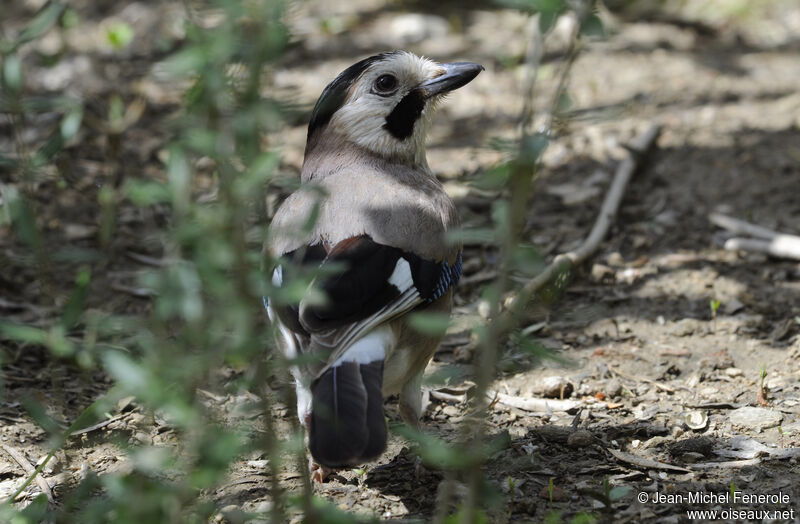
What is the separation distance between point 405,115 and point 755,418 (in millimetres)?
2019

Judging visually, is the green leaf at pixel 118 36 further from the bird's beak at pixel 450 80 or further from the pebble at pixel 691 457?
the pebble at pixel 691 457

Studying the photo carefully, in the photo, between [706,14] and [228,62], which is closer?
[228,62]

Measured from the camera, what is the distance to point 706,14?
9.05m

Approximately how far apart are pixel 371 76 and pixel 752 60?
5.17m

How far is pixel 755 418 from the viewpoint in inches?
144

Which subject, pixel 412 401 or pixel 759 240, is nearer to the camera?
pixel 412 401

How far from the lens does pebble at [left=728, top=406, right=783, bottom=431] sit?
3602mm

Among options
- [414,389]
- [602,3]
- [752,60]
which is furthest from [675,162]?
[602,3]

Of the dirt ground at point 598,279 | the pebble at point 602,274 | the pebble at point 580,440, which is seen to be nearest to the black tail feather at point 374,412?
the dirt ground at point 598,279

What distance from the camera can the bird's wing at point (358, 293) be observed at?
3100mm

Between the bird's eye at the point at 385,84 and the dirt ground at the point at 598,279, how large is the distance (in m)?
0.80

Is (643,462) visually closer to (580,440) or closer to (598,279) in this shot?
(580,440)

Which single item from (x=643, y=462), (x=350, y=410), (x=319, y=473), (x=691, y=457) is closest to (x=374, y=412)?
(x=350, y=410)

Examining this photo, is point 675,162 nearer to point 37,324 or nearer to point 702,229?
point 702,229
